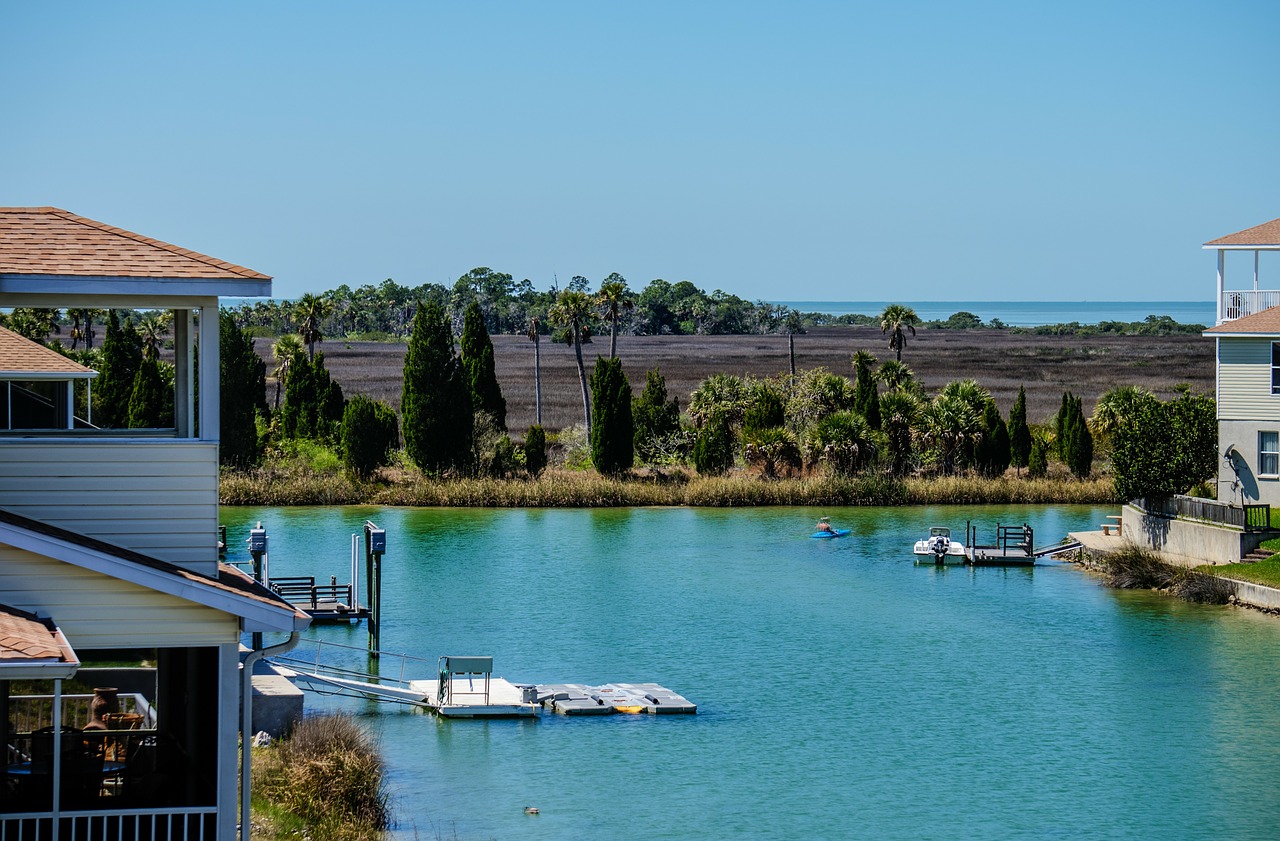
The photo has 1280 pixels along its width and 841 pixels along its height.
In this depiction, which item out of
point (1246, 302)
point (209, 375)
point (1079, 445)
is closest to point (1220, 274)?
point (1246, 302)

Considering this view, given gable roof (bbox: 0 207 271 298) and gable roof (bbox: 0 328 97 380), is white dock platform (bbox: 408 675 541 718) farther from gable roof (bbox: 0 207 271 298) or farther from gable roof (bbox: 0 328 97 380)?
gable roof (bbox: 0 207 271 298)

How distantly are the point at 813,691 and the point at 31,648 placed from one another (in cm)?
1819

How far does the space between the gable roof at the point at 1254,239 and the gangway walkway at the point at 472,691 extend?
70.3ft

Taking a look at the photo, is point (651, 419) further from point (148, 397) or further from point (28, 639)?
point (28, 639)

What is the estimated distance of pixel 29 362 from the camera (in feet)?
69.1

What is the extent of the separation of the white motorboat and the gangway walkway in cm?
1622

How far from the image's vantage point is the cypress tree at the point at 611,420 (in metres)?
51.4

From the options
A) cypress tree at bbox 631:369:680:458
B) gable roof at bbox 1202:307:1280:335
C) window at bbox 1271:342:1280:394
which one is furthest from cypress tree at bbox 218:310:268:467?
window at bbox 1271:342:1280:394

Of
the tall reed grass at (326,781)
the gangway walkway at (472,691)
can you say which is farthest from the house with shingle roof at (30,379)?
the gangway walkway at (472,691)

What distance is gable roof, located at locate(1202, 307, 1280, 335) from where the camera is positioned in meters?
37.5

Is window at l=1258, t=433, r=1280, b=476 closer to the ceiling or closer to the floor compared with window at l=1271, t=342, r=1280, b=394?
closer to the floor

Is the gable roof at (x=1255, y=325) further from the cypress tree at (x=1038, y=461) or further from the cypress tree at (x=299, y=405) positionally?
the cypress tree at (x=299, y=405)

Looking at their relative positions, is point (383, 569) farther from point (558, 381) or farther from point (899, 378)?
point (558, 381)

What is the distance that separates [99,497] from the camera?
1138 centimetres
